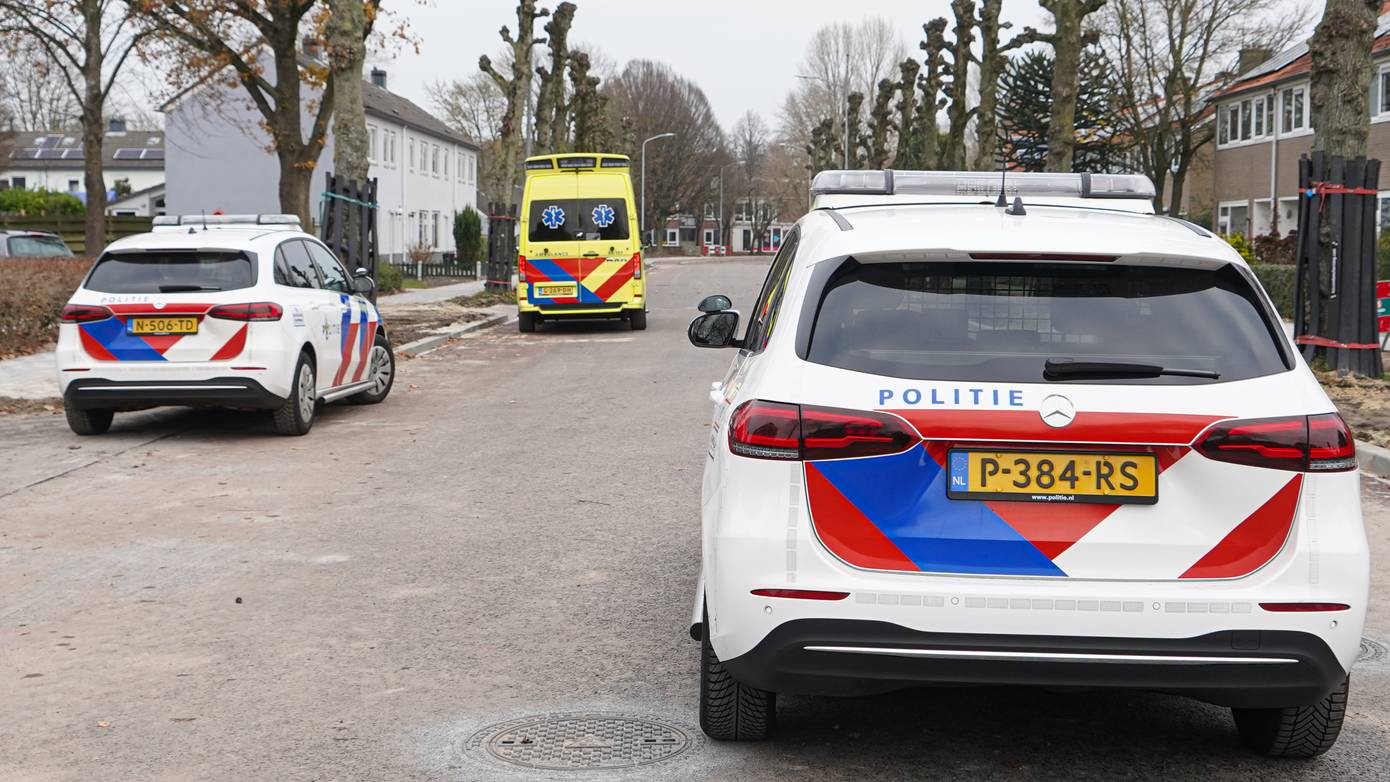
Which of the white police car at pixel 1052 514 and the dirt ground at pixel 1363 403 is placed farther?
the dirt ground at pixel 1363 403

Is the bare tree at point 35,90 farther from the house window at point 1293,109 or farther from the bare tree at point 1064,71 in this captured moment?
the house window at point 1293,109

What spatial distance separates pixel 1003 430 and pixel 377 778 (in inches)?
80.2

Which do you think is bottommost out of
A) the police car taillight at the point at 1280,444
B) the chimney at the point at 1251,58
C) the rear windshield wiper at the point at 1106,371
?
the police car taillight at the point at 1280,444

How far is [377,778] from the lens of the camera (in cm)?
431

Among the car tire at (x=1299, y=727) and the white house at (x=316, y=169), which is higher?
the white house at (x=316, y=169)

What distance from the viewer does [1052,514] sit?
12.9 ft

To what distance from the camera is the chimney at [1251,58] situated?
5534cm

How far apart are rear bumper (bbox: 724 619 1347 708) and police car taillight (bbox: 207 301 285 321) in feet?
26.8

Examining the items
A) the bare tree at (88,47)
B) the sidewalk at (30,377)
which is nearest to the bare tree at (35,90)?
the bare tree at (88,47)

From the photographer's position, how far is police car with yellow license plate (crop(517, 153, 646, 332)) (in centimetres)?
2447

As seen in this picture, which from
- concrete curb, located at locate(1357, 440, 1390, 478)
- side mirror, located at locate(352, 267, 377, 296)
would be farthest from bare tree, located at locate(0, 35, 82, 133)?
concrete curb, located at locate(1357, 440, 1390, 478)

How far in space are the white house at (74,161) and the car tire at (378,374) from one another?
79.7 metres

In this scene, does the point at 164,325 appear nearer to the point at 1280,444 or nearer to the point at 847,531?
the point at 847,531

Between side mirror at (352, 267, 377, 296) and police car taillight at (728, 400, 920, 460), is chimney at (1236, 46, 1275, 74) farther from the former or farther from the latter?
police car taillight at (728, 400, 920, 460)
